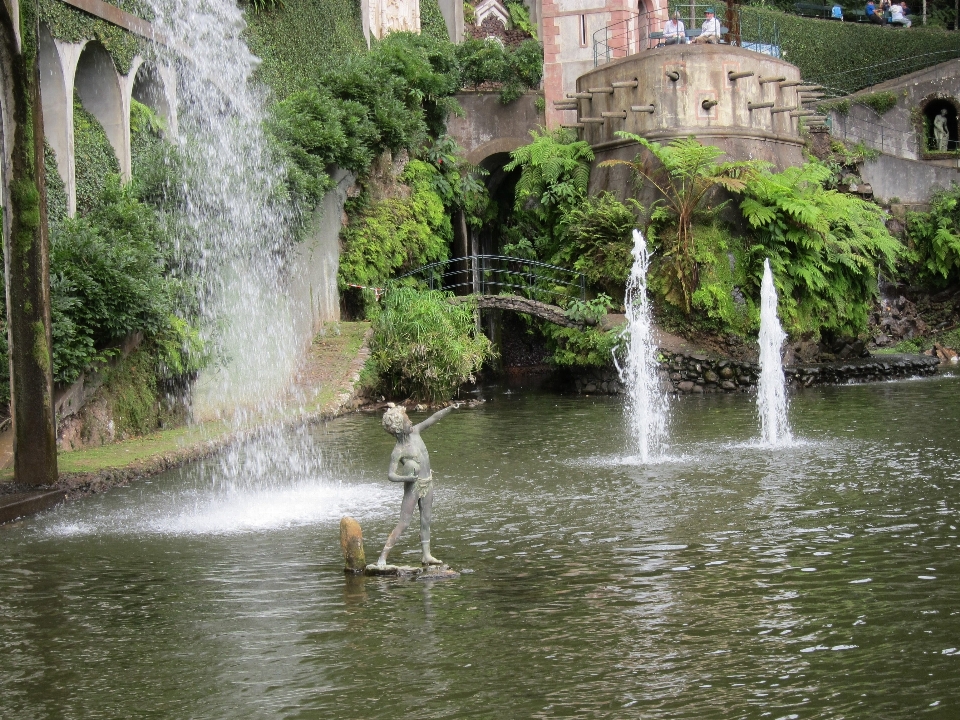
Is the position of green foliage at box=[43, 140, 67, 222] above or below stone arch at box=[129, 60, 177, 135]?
below

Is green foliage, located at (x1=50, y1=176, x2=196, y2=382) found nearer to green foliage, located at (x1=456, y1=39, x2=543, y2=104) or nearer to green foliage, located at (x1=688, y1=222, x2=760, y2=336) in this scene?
green foliage, located at (x1=688, y1=222, x2=760, y2=336)

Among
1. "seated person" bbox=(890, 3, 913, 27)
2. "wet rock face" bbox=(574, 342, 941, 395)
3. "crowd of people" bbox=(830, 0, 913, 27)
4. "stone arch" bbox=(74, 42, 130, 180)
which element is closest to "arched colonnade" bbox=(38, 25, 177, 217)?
"stone arch" bbox=(74, 42, 130, 180)

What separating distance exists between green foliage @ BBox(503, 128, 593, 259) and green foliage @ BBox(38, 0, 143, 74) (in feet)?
32.5

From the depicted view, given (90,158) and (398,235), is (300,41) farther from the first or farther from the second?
(90,158)

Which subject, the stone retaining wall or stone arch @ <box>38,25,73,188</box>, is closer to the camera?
stone arch @ <box>38,25,73,188</box>

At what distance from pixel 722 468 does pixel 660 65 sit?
45.8 feet

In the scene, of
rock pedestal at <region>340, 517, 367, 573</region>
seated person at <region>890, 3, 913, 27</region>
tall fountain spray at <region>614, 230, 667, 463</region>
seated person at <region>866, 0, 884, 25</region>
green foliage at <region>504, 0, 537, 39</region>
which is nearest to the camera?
rock pedestal at <region>340, 517, 367, 573</region>

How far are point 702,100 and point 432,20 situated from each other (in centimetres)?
960

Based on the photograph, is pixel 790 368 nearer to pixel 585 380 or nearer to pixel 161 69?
→ pixel 585 380

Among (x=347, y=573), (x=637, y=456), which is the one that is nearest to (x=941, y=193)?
(x=637, y=456)

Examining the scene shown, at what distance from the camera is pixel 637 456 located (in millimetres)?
13391

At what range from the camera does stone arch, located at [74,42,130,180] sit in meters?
17.0

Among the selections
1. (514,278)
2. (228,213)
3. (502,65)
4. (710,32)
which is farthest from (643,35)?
(228,213)

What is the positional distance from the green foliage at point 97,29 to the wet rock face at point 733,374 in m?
10.5
